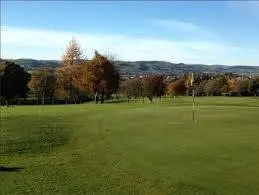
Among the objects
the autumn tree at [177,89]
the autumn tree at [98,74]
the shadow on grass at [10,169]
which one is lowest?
the autumn tree at [177,89]

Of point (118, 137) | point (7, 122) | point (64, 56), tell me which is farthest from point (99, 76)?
point (118, 137)

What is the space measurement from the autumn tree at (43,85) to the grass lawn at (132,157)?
251 feet

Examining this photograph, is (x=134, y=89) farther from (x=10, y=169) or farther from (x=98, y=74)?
(x=10, y=169)

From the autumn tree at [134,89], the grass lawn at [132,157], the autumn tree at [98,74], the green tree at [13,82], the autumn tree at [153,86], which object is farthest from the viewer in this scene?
the autumn tree at [134,89]

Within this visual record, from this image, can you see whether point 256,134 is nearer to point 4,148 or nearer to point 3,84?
point 4,148

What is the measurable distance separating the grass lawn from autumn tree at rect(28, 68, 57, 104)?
7637 centimetres

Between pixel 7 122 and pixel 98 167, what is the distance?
21.0m

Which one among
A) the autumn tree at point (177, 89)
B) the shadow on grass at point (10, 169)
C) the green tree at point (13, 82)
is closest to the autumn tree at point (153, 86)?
the autumn tree at point (177, 89)

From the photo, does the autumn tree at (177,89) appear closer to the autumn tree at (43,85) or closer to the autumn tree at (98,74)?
the autumn tree at (43,85)

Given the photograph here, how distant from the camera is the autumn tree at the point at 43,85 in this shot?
117188 millimetres

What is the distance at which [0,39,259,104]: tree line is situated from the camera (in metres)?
95.8

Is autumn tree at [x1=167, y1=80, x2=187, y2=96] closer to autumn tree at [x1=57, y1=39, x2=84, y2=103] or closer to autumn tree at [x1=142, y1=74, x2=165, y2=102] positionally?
autumn tree at [x1=142, y1=74, x2=165, y2=102]

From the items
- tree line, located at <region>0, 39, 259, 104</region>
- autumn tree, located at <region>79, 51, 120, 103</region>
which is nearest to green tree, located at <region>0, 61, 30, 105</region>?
tree line, located at <region>0, 39, 259, 104</region>

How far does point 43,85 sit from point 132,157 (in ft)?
314
